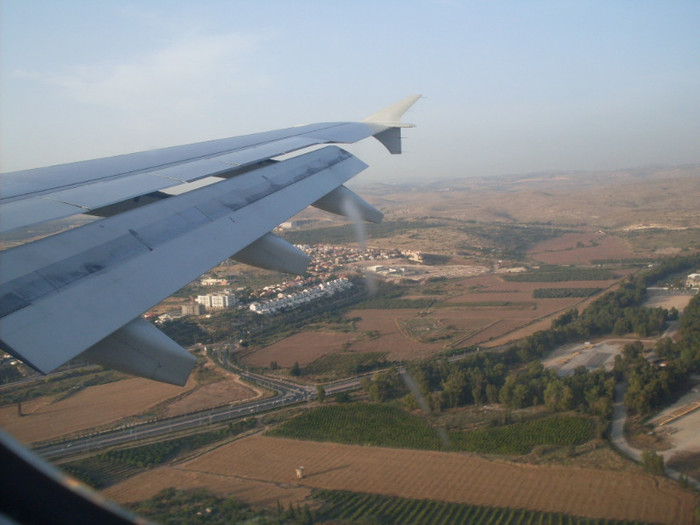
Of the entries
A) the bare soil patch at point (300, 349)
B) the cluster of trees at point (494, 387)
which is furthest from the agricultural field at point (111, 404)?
the cluster of trees at point (494, 387)

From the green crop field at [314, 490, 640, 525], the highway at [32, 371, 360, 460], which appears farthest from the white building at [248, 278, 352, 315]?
the green crop field at [314, 490, 640, 525]

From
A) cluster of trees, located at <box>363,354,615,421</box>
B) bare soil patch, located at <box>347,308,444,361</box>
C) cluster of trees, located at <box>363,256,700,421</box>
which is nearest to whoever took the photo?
cluster of trees, located at <box>363,256,700,421</box>

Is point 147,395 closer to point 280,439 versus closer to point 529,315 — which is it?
point 280,439

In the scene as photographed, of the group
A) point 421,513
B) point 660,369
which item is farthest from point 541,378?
point 421,513

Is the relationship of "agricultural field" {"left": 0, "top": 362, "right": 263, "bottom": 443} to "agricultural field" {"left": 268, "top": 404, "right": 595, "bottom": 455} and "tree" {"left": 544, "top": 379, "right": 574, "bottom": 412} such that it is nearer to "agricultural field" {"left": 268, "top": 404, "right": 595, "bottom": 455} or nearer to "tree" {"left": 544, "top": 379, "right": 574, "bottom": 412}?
"agricultural field" {"left": 268, "top": 404, "right": 595, "bottom": 455}

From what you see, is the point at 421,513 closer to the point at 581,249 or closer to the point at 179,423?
the point at 179,423

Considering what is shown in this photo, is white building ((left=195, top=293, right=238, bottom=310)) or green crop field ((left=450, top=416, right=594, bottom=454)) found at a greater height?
white building ((left=195, top=293, right=238, bottom=310))
